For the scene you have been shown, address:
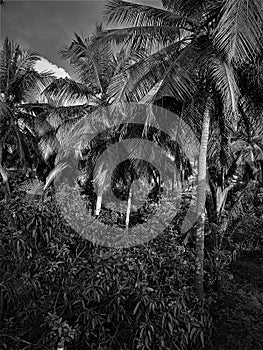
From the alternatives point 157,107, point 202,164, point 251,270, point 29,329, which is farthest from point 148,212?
point 251,270

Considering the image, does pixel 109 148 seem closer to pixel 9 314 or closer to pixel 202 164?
pixel 202 164

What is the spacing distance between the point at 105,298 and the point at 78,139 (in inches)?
289

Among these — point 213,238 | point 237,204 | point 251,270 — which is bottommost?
point 251,270

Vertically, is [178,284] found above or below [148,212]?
below

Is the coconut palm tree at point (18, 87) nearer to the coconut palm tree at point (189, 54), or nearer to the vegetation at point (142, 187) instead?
the vegetation at point (142, 187)

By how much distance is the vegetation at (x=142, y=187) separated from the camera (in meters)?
4.12

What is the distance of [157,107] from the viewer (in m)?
7.26

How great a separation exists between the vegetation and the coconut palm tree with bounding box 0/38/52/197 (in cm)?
5

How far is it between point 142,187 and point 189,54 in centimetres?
496

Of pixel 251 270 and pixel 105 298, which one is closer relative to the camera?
pixel 105 298

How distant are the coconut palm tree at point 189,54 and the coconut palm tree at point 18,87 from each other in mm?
5773

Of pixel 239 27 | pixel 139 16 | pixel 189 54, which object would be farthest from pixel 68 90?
pixel 239 27

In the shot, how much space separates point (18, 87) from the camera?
13.1m

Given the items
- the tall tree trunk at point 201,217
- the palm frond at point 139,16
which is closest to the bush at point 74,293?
the tall tree trunk at point 201,217
